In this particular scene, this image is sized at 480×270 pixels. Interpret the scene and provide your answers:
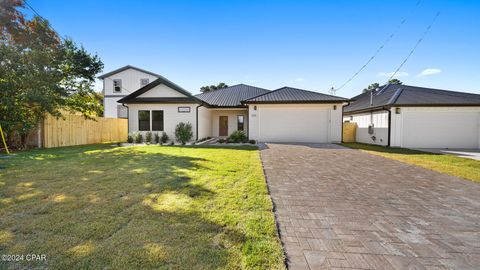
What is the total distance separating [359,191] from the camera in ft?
13.6

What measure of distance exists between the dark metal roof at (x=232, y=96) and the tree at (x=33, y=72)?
341 inches

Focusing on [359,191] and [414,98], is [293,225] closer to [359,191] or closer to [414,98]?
[359,191]

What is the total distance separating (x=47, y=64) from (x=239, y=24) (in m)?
10.0

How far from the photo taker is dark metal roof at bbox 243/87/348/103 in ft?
44.1

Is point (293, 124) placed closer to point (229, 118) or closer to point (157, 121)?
point (229, 118)

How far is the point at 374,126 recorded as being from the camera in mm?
13789

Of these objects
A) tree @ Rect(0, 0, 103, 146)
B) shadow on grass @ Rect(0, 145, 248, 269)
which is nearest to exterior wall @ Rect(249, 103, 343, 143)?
shadow on grass @ Rect(0, 145, 248, 269)

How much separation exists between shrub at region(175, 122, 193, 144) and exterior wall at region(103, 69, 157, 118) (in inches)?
494

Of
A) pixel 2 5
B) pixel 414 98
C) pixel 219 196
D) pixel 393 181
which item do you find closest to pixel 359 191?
pixel 393 181

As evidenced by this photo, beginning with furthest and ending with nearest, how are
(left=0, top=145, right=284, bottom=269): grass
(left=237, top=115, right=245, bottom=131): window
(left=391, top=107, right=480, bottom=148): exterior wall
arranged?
(left=237, top=115, right=245, bottom=131): window < (left=391, top=107, right=480, bottom=148): exterior wall < (left=0, top=145, right=284, bottom=269): grass

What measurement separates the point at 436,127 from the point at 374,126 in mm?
3103

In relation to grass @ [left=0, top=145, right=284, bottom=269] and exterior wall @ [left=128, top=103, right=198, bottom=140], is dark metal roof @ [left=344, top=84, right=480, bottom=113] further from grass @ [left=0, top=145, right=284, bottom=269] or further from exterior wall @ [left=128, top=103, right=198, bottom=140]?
grass @ [left=0, top=145, right=284, bottom=269]

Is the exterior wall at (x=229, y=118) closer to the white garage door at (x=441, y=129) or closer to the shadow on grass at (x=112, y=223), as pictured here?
the white garage door at (x=441, y=129)

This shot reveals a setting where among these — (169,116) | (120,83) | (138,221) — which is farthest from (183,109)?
(120,83)
